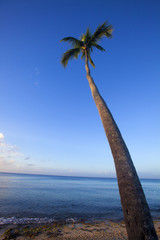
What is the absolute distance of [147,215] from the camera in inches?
86.9

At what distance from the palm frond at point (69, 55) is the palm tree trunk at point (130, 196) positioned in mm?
7682

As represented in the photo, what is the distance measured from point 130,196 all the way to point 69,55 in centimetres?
956

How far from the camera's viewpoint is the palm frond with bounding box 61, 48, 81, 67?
8.73 meters

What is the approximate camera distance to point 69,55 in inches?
353

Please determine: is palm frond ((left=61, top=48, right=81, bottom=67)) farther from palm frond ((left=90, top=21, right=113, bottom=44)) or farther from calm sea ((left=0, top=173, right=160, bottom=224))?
calm sea ((left=0, top=173, right=160, bottom=224))

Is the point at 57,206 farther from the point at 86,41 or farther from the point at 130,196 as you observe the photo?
the point at 86,41

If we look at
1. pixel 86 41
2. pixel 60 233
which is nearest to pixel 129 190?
pixel 60 233

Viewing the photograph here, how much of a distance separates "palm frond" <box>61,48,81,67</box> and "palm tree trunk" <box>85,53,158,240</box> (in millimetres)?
7682

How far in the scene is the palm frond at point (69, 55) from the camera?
873cm

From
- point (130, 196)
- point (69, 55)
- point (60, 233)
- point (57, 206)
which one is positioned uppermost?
point (69, 55)

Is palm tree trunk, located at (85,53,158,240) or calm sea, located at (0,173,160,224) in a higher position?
palm tree trunk, located at (85,53,158,240)

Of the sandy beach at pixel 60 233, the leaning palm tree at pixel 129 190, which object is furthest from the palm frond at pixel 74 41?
the sandy beach at pixel 60 233

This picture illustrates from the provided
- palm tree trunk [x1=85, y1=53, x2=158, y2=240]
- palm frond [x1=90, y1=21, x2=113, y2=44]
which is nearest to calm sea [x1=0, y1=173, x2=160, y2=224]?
palm tree trunk [x1=85, y1=53, x2=158, y2=240]

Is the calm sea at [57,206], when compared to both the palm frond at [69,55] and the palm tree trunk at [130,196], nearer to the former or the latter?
the palm tree trunk at [130,196]
